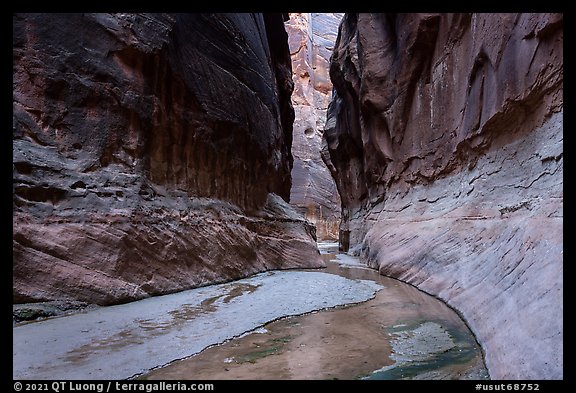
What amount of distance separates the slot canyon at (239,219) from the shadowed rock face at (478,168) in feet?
0.13

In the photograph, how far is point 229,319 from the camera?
4207mm

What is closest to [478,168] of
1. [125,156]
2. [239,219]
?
[239,219]

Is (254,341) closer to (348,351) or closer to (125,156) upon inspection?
(348,351)

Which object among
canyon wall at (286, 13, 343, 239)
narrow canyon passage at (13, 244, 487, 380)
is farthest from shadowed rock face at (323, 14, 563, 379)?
canyon wall at (286, 13, 343, 239)

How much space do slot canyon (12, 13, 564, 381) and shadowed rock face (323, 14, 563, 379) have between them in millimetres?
40

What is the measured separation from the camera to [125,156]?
592 centimetres

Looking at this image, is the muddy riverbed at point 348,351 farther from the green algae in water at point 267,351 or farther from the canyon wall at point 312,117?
the canyon wall at point 312,117

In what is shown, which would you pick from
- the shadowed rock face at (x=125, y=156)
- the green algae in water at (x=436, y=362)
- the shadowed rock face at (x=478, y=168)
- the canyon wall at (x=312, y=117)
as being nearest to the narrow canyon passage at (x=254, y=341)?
the green algae in water at (x=436, y=362)

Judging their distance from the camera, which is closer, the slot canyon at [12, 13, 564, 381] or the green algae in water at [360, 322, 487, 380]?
the green algae in water at [360, 322, 487, 380]

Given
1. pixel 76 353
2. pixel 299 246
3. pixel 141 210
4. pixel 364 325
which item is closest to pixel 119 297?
pixel 141 210

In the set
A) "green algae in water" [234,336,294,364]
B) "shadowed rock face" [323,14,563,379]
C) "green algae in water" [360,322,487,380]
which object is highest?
"shadowed rock face" [323,14,563,379]

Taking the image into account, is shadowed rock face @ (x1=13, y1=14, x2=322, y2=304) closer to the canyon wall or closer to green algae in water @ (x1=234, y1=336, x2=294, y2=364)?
green algae in water @ (x1=234, y1=336, x2=294, y2=364)

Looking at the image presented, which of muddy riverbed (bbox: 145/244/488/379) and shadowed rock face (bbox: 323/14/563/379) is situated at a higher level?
shadowed rock face (bbox: 323/14/563/379)

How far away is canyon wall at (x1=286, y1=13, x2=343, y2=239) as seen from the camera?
34812 millimetres
